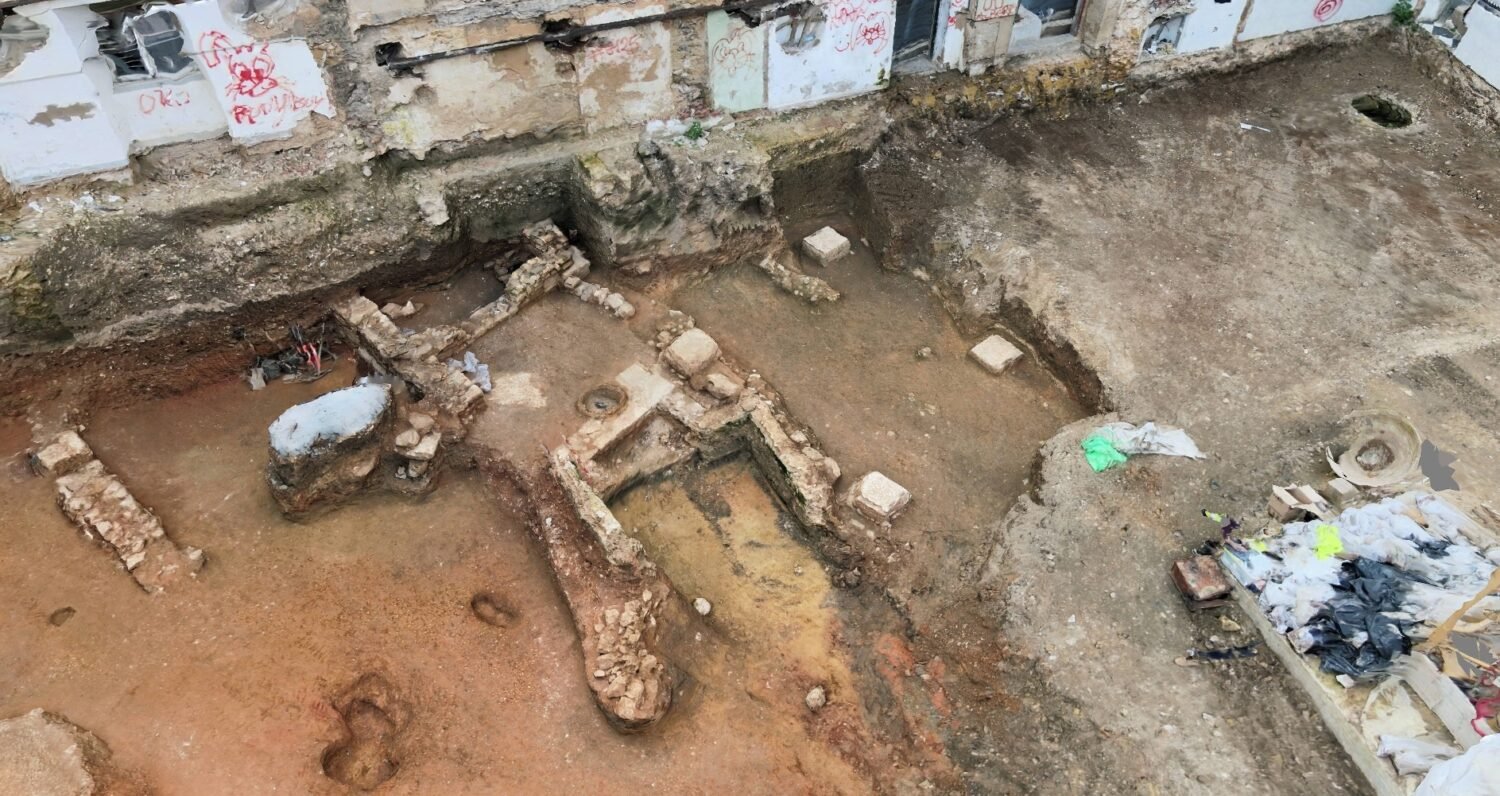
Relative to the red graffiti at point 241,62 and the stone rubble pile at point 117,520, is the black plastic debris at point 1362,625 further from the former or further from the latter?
the red graffiti at point 241,62

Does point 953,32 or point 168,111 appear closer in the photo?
point 168,111

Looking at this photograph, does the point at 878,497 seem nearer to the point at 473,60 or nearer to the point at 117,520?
the point at 473,60

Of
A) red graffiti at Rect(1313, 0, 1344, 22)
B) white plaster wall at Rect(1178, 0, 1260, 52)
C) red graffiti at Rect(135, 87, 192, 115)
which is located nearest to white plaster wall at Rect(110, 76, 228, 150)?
red graffiti at Rect(135, 87, 192, 115)

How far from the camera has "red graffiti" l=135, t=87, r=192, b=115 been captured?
7023 mm

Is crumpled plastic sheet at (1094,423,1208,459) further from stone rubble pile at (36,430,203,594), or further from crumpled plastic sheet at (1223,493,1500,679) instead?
stone rubble pile at (36,430,203,594)

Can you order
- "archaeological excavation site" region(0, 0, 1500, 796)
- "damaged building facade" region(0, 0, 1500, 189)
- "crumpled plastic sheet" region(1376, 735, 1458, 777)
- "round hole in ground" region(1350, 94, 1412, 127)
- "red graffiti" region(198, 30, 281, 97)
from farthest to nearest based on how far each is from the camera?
"round hole in ground" region(1350, 94, 1412, 127)
"red graffiti" region(198, 30, 281, 97)
"damaged building facade" region(0, 0, 1500, 189)
"archaeological excavation site" region(0, 0, 1500, 796)
"crumpled plastic sheet" region(1376, 735, 1458, 777)

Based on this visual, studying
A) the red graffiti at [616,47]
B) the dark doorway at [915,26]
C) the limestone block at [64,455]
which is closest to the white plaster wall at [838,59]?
→ the dark doorway at [915,26]

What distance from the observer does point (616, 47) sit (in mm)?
8023

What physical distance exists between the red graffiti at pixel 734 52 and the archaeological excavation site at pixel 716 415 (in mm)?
36

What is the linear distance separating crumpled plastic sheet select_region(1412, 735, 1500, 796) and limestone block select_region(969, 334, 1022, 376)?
4.13 m

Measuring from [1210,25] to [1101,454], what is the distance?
5.95 meters

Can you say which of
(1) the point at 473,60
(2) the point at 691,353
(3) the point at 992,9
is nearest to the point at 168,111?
(1) the point at 473,60

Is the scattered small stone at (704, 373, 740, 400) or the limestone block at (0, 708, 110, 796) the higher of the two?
the scattered small stone at (704, 373, 740, 400)

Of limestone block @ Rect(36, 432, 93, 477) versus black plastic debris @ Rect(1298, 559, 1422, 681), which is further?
limestone block @ Rect(36, 432, 93, 477)
